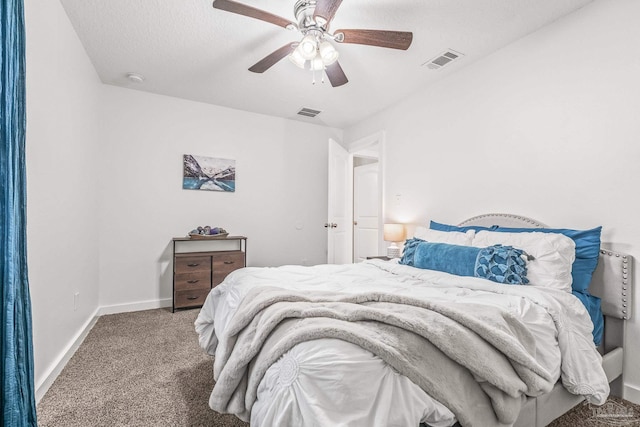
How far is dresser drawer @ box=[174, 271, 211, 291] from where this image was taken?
3.61 m

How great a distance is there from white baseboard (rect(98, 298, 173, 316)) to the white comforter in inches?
77.0

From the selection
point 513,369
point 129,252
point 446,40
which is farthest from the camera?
point 129,252

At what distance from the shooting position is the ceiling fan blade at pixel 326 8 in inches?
70.6

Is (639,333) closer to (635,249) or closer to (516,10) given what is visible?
(635,249)

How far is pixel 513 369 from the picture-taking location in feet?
4.03

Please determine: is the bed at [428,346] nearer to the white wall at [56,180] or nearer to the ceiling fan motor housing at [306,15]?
the white wall at [56,180]

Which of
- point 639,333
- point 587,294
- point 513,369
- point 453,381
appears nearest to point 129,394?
point 453,381

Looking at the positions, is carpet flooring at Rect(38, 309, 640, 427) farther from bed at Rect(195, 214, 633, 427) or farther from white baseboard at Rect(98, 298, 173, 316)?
white baseboard at Rect(98, 298, 173, 316)

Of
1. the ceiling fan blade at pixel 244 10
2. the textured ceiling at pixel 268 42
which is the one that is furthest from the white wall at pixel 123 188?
the ceiling fan blade at pixel 244 10

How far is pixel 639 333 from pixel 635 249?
532 millimetres

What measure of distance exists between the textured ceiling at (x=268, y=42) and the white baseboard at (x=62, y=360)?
8.44 ft

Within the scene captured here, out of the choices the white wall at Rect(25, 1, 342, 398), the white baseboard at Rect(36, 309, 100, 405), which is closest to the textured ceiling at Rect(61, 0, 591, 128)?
the white wall at Rect(25, 1, 342, 398)

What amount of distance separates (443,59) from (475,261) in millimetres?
1974

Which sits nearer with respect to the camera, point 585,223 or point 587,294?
point 587,294
